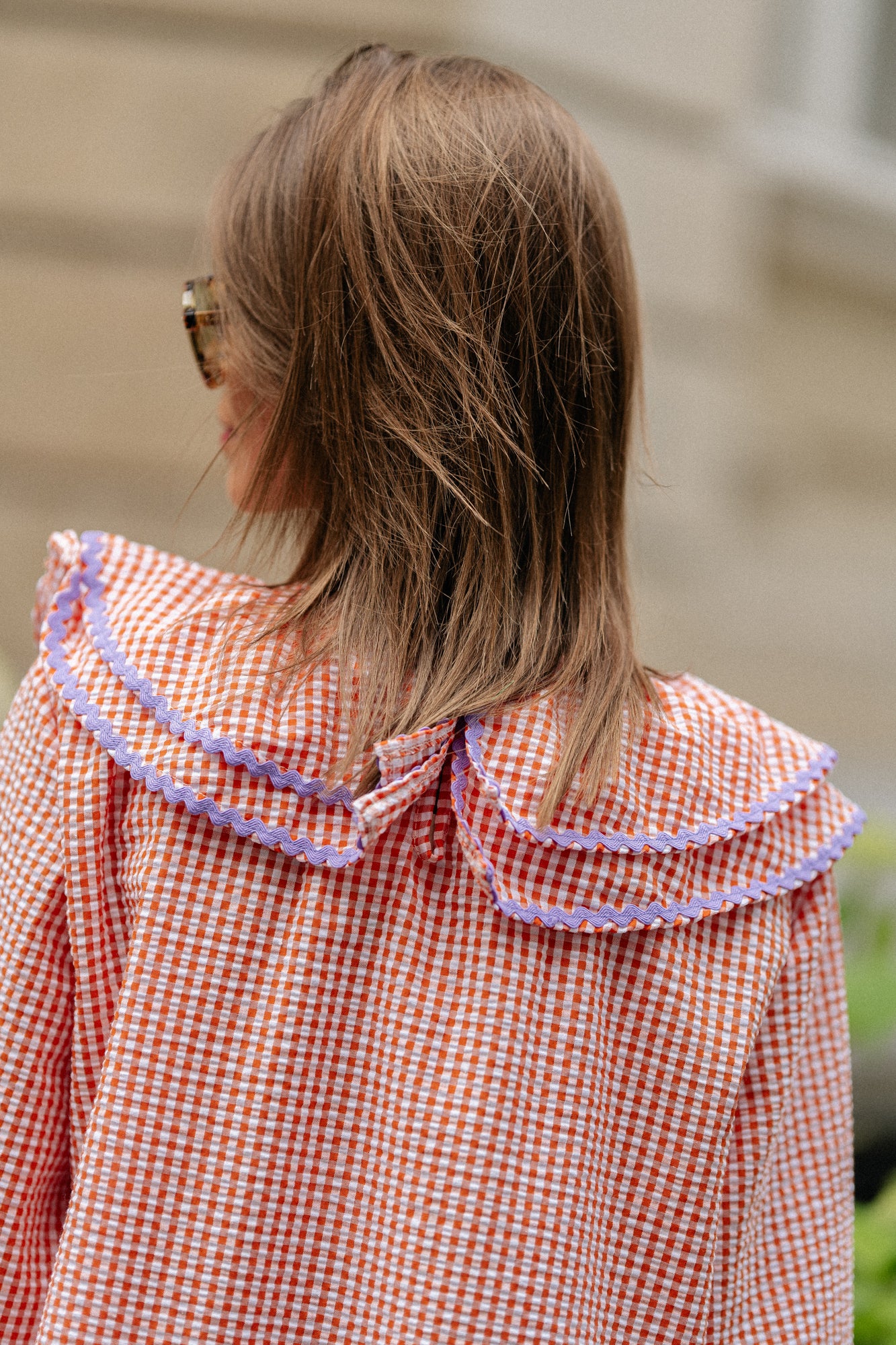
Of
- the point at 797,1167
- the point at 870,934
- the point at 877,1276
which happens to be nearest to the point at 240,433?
the point at 797,1167

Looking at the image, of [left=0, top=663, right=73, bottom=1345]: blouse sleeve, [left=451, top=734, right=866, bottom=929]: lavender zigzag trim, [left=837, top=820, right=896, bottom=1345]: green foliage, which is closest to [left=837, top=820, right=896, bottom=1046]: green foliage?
[left=837, top=820, right=896, bottom=1345]: green foliage

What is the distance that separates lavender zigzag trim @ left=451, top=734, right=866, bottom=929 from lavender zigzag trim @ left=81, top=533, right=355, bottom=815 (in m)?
0.11

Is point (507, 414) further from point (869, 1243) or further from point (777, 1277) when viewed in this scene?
point (869, 1243)

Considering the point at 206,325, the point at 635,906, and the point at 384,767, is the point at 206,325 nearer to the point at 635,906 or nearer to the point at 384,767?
the point at 384,767

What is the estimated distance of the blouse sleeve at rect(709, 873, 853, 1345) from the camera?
1227mm

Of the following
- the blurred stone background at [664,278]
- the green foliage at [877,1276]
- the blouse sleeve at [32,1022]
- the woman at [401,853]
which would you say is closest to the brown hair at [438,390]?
the woman at [401,853]

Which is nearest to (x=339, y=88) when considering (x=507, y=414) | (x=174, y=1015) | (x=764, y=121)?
(x=507, y=414)

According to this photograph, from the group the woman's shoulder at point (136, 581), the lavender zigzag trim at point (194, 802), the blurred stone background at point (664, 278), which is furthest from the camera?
the blurred stone background at point (664, 278)

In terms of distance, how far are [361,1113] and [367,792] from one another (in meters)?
0.28

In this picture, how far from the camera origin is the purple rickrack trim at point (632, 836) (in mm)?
1069

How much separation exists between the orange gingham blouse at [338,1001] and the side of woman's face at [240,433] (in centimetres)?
12

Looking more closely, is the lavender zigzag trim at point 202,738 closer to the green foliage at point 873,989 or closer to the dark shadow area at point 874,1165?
the green foliage at point 873,989

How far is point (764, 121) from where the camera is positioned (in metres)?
4.84

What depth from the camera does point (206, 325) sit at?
1.25 meters
